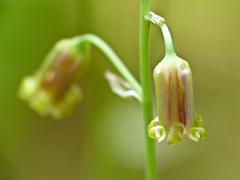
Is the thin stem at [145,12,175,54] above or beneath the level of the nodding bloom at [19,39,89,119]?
above

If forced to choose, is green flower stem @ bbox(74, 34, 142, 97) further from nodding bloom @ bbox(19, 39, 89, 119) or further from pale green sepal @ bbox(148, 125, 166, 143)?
pale green sepal @ bbox(148, 125, 166, 143)

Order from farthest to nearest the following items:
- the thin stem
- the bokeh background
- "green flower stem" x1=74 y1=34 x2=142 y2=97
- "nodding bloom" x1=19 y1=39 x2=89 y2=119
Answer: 1. the bokeh background
2. "nodding bloom" x1=19 y1=39 x2=89 y2=119
3. "green flower stem" x1=74 y1=34 x2=142 y2=97
4. the thin stem

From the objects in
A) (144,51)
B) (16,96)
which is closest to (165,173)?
(16,96)

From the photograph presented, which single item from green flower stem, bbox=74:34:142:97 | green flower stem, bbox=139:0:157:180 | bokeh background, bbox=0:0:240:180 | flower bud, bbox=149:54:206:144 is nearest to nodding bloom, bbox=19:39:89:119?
green flower stem, bbox=74:34:142:97

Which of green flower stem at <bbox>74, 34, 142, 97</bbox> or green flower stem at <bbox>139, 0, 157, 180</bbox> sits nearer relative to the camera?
green flower stem at <bbox>139, 0, 157, 180</bbox>

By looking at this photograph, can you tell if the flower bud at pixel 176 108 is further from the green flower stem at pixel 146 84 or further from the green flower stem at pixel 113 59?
the green flower stem at pixel 113 59

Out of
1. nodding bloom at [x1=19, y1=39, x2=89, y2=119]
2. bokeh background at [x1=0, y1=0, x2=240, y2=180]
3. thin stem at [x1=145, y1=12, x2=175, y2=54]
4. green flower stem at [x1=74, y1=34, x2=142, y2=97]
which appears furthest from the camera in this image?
bokeh background at [x1=0, y1=0, x2=240, y2=180]

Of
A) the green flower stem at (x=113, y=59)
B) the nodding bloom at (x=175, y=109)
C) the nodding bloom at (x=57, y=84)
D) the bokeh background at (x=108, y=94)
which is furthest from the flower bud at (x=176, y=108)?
the bokeh background at (x=108, y=94)
